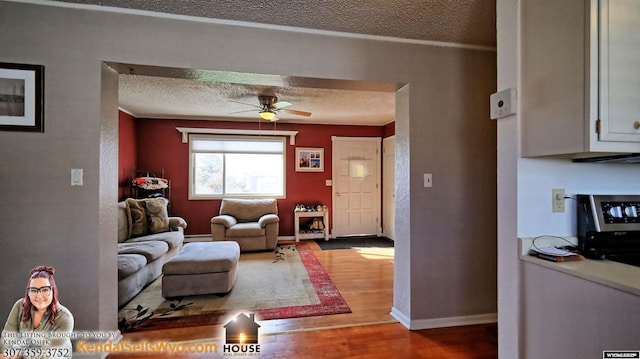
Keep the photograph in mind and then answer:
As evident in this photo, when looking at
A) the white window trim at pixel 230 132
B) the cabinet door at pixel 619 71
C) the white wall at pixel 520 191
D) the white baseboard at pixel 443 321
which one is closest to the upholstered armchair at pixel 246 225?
the white window trim at pixel 230 132

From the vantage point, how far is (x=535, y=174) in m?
1.40

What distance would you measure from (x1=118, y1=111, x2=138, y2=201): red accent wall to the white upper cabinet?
539 centimetres

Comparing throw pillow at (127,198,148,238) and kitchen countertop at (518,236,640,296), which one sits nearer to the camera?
kitchen countertop at (518,236,640,296)

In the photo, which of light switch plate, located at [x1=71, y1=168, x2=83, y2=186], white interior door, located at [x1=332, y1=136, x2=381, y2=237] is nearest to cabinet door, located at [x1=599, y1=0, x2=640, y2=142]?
light switch plate, located at [x1=71, y1=168, x2=83, y2=186]

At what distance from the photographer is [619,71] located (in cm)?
113

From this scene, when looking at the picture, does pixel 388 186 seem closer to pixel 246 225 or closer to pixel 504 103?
pixel 246 225

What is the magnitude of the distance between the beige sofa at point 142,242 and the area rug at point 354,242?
252 cm

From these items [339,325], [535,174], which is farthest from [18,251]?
[535,174]

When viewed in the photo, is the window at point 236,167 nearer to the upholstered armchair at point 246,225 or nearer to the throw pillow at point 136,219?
the upholstered armchair at point 246,225

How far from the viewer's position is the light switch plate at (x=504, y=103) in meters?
1.40

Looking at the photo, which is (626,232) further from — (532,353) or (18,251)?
(18,251)

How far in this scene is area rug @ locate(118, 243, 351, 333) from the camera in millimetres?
2406

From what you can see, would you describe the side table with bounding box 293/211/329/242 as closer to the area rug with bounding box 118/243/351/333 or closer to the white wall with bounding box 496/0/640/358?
the area rug with bounding box 118/243/351/333

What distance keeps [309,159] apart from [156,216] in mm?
2959
